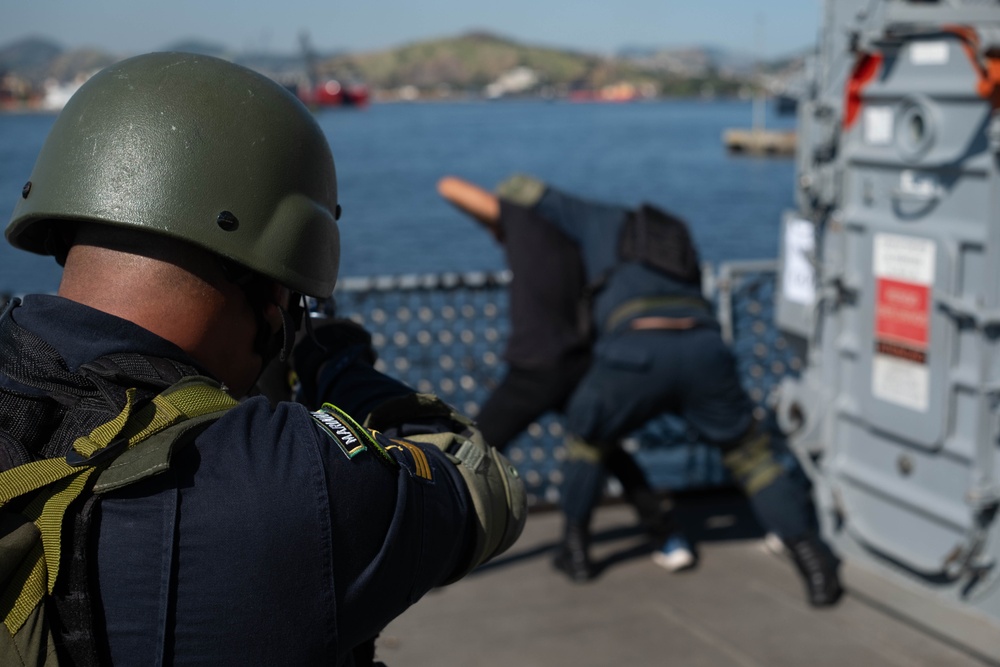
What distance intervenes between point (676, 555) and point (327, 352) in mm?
3305

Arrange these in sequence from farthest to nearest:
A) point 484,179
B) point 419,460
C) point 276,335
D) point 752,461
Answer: point 484,179, point 752,461, point 276,335, point 419,460

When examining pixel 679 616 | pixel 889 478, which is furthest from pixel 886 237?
pixel 679 616

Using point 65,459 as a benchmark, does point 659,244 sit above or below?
below

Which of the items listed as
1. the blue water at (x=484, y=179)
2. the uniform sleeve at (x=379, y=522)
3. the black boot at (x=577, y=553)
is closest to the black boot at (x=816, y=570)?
the black boot at (x=577, y=553)

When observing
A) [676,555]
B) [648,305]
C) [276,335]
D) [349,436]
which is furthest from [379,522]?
[676,555]

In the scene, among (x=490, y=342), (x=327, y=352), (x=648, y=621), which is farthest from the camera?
(x=490, y=342)

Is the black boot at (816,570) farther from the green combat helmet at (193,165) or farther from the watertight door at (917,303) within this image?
the green combat helmet at (193,165)

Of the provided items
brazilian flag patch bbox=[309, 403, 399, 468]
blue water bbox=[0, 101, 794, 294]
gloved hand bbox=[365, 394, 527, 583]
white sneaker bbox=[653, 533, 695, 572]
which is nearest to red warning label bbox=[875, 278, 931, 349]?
white sneaker bbox=[653, 533, 695, 572]

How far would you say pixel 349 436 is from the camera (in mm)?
1591

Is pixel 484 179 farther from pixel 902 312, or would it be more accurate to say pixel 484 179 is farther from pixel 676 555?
pixel 902 312

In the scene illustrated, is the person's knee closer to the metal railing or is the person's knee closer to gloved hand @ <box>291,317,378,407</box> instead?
the metal railing

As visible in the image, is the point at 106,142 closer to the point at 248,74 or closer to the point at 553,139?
the point at 248,74

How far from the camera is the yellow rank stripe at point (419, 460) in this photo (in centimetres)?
168

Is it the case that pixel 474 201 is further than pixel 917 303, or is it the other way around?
pixel 474 201
